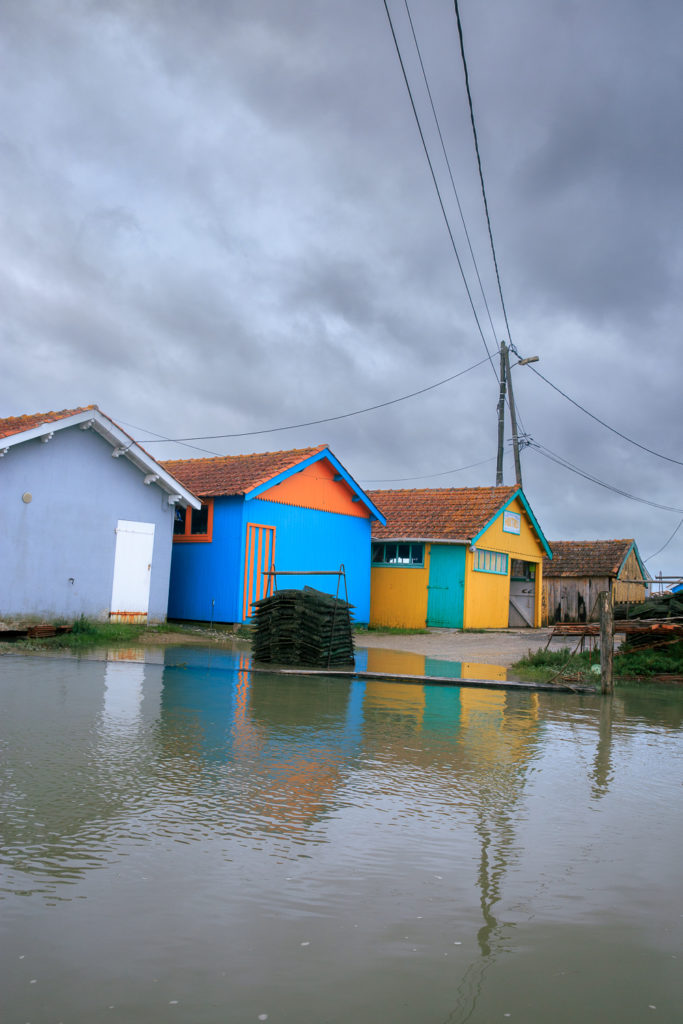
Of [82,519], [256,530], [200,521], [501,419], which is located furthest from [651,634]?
[501,419]

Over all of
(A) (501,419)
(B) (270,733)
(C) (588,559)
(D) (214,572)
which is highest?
(A) (501,419)

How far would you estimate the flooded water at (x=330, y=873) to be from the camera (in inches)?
129

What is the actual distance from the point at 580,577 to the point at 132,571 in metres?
20.6

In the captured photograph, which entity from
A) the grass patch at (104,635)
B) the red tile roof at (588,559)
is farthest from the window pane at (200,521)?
the red tile roof at (588,559)

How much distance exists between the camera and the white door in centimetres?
2001

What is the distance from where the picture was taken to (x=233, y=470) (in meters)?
23.8

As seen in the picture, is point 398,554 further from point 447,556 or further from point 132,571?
point 132,571

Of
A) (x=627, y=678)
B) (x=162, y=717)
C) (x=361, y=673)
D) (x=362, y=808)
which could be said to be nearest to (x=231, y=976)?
(x=362, y=808)

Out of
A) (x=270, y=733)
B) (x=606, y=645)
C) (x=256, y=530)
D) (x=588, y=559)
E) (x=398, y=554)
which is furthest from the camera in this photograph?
(x=588, y=559)

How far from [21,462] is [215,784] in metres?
13.6

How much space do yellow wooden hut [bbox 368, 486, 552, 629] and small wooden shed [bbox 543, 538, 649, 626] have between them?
483 centimetres

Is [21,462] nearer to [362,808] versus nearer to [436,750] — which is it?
[436,750]

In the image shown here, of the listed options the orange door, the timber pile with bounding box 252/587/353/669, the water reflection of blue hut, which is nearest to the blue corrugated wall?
the orange door

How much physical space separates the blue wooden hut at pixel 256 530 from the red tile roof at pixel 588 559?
12647 mm
